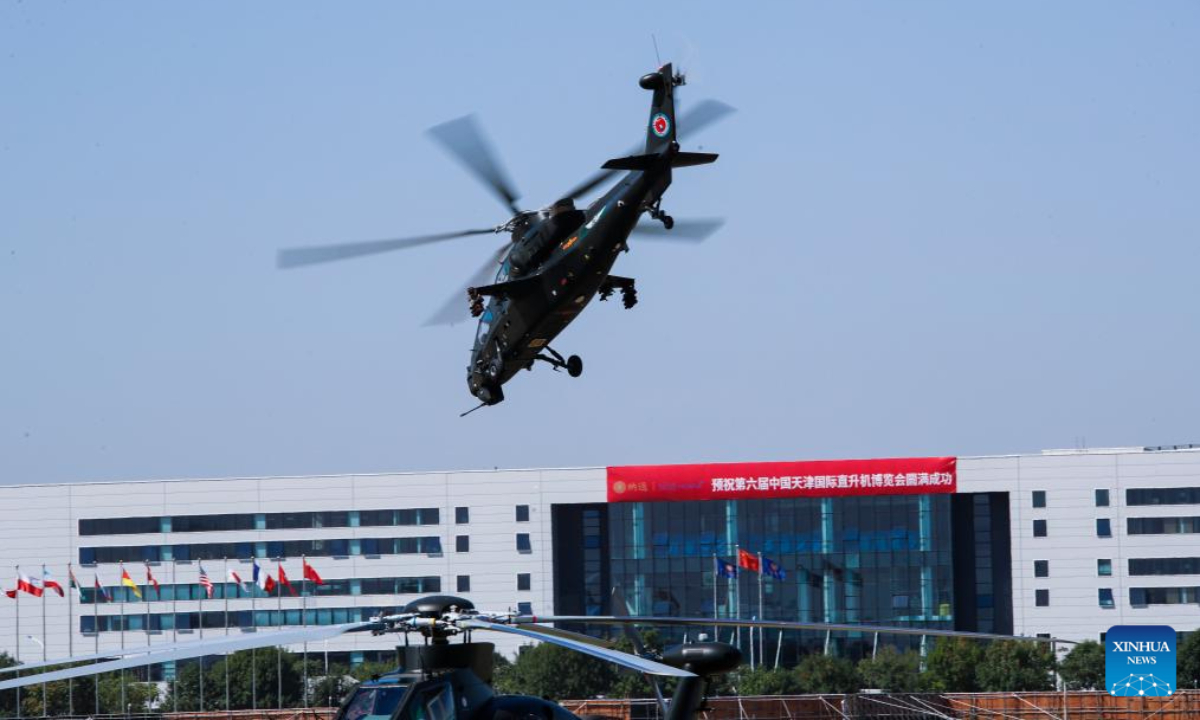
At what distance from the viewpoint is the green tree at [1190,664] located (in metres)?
88.7

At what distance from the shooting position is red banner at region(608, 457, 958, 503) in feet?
375

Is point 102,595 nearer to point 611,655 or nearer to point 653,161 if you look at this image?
point 653,161

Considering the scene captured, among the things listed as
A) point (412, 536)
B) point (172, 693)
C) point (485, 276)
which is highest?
point (485, 276)

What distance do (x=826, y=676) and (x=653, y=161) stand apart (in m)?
57.3

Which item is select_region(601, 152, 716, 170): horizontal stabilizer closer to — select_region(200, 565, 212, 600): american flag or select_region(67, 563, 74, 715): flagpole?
select_region(67, 563, 74, 715): flagpole

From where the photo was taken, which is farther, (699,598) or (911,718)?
(699,598)

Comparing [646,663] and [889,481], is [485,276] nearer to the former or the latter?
[646,663]

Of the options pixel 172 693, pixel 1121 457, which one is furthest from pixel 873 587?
pixel 172 693

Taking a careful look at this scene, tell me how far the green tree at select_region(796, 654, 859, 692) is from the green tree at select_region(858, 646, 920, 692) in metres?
0.69

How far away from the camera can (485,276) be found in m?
43.2

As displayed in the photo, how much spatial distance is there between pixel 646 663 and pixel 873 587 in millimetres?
97395

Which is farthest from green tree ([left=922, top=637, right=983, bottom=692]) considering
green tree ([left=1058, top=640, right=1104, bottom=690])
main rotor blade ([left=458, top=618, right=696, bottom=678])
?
main rotor blade ([left=458, top=618, right=696, bottom=678])

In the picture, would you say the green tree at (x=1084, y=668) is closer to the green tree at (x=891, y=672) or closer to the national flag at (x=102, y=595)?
the green tree at (x=891, y=672)

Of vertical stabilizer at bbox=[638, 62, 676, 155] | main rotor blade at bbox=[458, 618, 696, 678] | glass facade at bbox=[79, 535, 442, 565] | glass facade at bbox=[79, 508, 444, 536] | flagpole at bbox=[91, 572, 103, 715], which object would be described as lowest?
flagpole at bbox=[91, 572, 103, 715]
